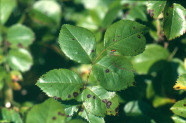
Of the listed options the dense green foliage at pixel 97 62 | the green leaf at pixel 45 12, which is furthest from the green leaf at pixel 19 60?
the green leaf at pixel 45 12

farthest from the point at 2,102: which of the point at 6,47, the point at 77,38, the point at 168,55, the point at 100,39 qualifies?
the point at 168,55

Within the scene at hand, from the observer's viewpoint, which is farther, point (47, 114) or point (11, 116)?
point (11, 116)

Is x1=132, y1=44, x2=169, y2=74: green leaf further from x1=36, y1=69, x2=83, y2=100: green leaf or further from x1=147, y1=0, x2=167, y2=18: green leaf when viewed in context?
x1=36, y1=69, x2=83, y2=100: green leaf

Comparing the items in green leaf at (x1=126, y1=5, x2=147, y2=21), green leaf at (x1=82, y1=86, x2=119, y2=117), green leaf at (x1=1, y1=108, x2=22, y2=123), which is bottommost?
green leaf at (x1=1, y1=108, x2=22, y2=123)

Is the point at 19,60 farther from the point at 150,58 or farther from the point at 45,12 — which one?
the point at 150,58

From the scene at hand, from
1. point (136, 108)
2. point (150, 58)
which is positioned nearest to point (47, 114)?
point (136, 108)

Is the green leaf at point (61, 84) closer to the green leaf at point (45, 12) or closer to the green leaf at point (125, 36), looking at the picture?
the green leaf at point (125, 36)

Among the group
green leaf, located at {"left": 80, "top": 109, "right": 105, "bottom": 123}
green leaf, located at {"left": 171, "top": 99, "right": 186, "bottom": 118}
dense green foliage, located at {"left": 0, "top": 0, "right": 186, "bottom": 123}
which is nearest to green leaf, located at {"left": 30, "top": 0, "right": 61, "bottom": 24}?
dense green foliage, located at {"left": 0, "top": 0, "right": 186, "bottom": 123}
